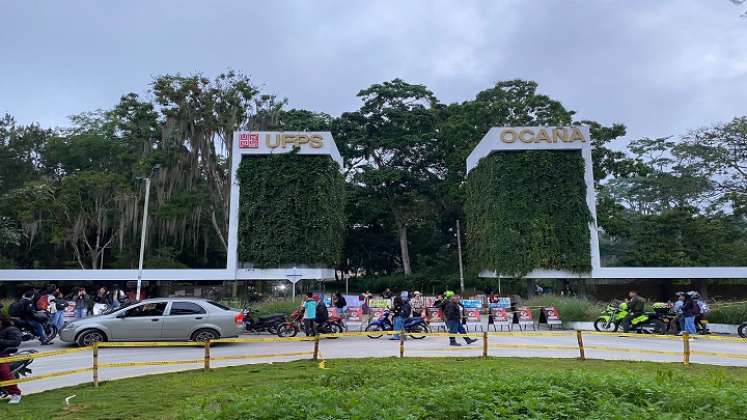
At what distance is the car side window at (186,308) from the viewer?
1309 centimetres

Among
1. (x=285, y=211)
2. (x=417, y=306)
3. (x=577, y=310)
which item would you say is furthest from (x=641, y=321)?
(x=285, y=211)

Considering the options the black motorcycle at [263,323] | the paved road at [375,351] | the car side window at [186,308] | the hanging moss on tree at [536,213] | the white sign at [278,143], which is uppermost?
the white sign at [278,143]

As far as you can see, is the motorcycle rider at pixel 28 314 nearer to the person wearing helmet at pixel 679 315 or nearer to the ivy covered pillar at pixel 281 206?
the ivy covered pillar at pixel 281 206

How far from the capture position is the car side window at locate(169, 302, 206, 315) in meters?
13.1

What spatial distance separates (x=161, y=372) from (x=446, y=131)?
28817 millimetres

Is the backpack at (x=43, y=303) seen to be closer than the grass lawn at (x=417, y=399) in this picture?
No

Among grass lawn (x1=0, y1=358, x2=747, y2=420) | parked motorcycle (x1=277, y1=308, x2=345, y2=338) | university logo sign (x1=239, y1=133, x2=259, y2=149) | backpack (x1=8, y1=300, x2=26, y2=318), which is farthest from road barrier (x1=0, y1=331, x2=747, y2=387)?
university logo sign (x1=239, y1=133, x2=259, y2=149)

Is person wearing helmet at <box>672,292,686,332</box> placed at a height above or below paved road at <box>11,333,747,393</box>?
above

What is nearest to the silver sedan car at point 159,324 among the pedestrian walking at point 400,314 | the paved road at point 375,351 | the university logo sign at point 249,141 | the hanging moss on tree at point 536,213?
the paved road at point 375,351

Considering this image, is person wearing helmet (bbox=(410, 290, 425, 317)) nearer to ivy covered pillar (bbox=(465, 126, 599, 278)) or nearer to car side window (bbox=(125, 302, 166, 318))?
ivy covered pillar (bbox=(465, 126, 599, 278))

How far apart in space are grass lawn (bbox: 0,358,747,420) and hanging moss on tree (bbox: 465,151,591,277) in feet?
64.5

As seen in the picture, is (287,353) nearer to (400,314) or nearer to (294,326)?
(294,326)

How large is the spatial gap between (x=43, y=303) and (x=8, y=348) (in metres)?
8.52

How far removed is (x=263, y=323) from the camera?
15.9m
